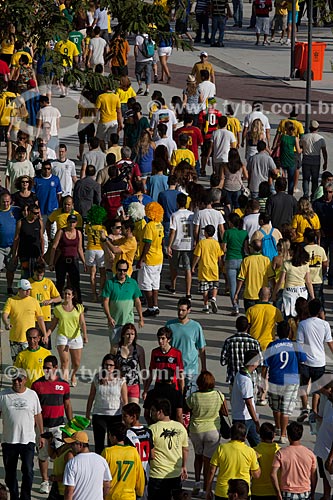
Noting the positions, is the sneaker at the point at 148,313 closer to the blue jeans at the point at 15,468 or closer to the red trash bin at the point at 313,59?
the blue jeans at the point at 15,468

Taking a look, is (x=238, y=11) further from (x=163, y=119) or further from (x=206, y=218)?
(x=206, y=218)

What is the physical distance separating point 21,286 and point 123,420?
3.38 meters

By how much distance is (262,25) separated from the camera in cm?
3831

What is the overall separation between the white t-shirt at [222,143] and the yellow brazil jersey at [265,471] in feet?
34.2

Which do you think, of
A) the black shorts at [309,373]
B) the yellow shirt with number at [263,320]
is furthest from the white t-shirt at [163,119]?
the black shorts at [309,373]

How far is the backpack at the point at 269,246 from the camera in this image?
18391mm

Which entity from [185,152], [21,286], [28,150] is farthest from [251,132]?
[21,286]

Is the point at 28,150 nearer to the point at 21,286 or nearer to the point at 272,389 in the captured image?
the point at 21,286

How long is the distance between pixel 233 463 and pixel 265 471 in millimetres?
396

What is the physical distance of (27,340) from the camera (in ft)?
51.0

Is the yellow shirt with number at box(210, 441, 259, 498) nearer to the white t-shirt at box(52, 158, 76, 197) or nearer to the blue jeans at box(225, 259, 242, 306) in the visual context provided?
the blue jeans at box(225, 259, 242, 306)

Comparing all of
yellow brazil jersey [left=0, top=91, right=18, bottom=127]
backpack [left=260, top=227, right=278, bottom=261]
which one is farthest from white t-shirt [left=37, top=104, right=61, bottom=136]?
backpack [left=260, top=227, right=278, bottom=261]

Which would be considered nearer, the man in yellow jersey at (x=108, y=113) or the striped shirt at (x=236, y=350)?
the striped shirt at (x=236, y=350)

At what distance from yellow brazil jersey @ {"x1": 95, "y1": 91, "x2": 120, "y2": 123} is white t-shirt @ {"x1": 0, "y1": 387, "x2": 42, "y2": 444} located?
1142cm
